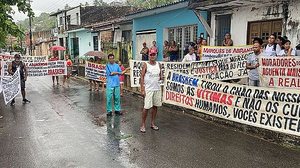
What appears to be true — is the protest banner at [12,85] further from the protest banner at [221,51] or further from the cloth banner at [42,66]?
the protest banner at [221,51]

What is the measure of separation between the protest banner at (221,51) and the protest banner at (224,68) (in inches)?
28.7

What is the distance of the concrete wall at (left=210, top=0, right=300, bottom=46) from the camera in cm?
958

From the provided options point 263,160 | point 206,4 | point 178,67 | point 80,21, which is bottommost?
point 263,160

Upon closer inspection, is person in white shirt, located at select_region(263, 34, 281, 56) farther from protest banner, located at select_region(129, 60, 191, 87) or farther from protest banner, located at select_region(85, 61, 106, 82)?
protest banner, located at select_region(85, 61, 106, 82)

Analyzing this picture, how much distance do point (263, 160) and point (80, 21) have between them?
34248 millimetres

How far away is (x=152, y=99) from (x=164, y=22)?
938cm

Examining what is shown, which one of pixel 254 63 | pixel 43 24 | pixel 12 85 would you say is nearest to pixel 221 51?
pixel 254 63

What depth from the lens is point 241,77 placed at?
29.2 ft

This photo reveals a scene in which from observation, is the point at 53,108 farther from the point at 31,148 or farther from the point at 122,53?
the point at 122,53

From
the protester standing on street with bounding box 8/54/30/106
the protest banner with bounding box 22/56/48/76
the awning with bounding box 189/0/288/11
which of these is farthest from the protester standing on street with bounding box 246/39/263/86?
the protest banner with bounding box 22/56/48/76

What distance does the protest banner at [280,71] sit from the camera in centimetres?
750

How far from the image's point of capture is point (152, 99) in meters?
7.29

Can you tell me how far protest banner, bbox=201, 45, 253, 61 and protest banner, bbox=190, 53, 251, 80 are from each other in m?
0.73

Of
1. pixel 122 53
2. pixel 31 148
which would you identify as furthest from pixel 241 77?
pixel 122 53
